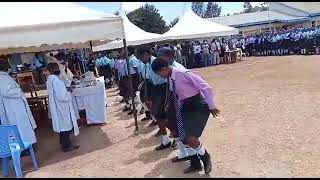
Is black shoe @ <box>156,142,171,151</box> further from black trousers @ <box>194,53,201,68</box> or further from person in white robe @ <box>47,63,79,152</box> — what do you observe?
black trousers @ <box>194,53,201,68</box>

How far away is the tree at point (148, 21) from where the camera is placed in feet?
161

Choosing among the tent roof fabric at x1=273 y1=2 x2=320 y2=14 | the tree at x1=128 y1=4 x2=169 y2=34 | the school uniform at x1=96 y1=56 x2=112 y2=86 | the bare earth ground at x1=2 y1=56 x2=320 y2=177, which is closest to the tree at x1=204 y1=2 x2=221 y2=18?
the tree at x1=128 y1=4 x2=169 y2=34

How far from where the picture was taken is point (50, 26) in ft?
21.9

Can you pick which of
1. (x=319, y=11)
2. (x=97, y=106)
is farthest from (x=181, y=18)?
(x=319, y=11)

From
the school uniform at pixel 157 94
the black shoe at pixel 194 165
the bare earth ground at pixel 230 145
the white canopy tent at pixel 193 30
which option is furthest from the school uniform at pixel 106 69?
the black shoe at pixel 194 165

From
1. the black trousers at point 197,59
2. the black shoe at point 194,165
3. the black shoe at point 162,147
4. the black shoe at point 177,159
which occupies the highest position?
the black shoe at point 194,165

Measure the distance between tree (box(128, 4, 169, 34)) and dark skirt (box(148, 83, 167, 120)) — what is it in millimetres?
42275

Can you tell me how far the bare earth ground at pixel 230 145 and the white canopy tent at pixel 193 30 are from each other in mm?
10491

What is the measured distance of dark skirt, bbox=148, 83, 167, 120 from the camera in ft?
19.4

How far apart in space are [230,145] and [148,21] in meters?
46.1

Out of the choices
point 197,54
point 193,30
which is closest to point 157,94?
point 193,30

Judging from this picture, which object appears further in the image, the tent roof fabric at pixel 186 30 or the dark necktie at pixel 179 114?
the tent roof fabric at pixel 186 30

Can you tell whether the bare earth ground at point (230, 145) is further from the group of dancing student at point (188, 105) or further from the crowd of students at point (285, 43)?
the crowd of students at point (285, 43)

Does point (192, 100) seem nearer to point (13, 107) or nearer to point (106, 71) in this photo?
point (13, 107)
